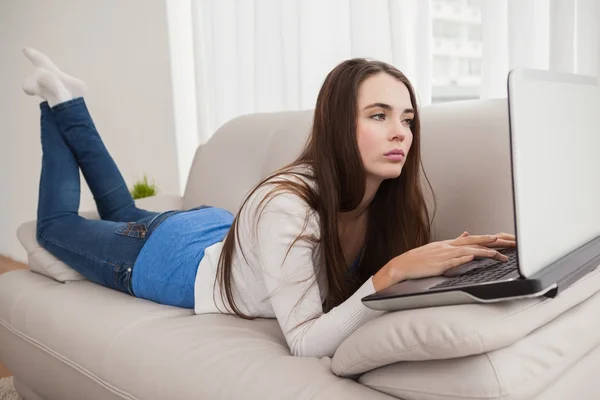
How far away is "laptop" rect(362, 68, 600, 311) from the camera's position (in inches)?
31.1

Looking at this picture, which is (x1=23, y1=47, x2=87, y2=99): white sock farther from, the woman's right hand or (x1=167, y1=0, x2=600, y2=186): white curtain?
the woman's right hand

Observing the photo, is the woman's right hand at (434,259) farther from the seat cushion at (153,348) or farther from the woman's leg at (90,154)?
the woman's leg at (90,154)

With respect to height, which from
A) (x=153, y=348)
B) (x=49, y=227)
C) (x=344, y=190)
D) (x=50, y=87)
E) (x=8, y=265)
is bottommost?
(x=8, y=265)

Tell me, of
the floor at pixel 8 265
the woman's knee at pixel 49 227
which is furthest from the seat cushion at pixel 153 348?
the floor at pixel 8 265

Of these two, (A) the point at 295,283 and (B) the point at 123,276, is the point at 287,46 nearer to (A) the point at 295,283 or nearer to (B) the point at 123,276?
(B) the point at 123,276

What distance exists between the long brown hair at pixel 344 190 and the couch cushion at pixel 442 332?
26 centimetres

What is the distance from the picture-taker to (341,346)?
972 mm

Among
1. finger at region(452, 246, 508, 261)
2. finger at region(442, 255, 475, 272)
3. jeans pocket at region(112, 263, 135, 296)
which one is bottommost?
jeans pocket at region(112, 263, 135, 296)

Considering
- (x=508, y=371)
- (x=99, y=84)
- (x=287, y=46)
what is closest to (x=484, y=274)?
(x=508, y=371)

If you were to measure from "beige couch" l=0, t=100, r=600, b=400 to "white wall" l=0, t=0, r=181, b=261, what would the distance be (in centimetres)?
174

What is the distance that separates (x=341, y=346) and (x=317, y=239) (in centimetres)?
24

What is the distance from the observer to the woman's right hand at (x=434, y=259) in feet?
3.17

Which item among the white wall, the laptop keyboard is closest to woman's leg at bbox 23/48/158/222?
the laptop keyboard

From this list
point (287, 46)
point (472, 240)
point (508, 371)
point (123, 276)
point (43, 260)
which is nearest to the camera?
point (508, 371)
